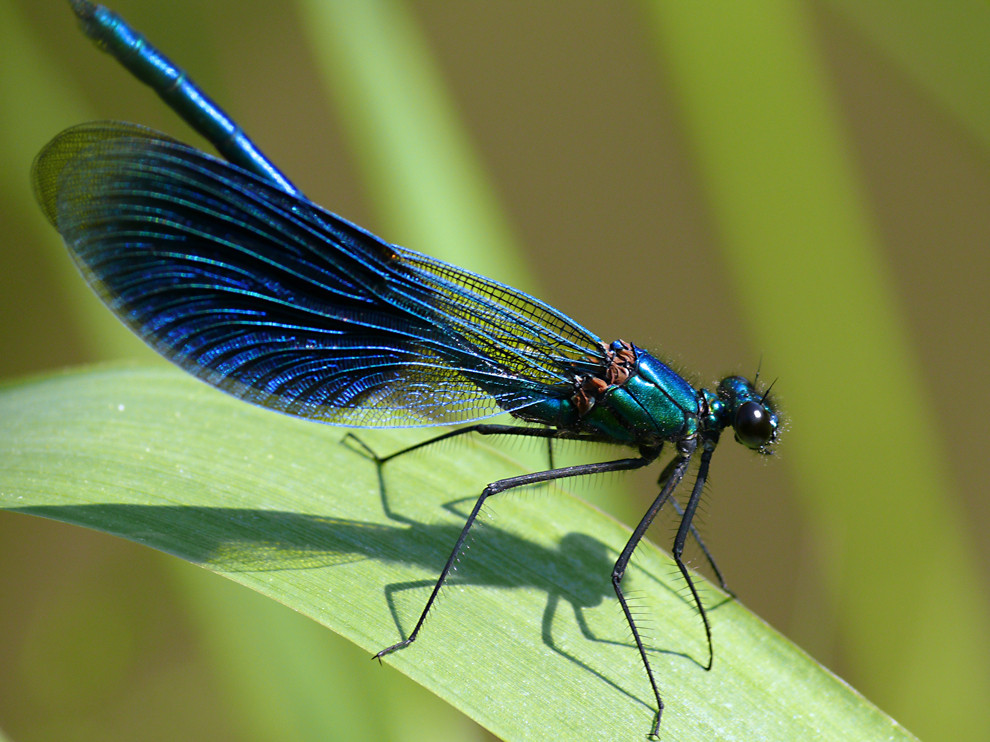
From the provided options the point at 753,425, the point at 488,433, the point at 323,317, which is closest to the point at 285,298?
the point at 323,317

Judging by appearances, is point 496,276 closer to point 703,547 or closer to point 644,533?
point 644,533

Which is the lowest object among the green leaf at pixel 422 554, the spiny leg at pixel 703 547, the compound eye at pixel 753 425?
the green leaf at pixel 422 554

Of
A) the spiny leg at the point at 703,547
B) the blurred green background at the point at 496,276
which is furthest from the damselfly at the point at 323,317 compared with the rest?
the blurred green background at the point at 496,276

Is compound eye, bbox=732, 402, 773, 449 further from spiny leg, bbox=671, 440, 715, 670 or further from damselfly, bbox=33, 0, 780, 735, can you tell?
spiny leg, bbox=671, 440, 715, 670

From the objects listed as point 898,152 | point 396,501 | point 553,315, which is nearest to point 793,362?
point 553,315

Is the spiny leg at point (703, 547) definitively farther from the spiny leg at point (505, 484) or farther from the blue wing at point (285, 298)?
the blue wing at point (285, 298)

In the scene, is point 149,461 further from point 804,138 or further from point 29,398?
point 804,138

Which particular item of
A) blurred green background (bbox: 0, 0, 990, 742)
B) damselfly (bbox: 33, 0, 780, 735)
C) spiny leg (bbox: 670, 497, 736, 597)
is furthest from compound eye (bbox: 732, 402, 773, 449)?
spiny leg (bbox: 670, 497, 736, 597)

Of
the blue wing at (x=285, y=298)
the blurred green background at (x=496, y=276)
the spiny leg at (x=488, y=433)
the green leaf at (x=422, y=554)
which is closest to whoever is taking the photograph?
the green leaf at (x=422, y=554)
